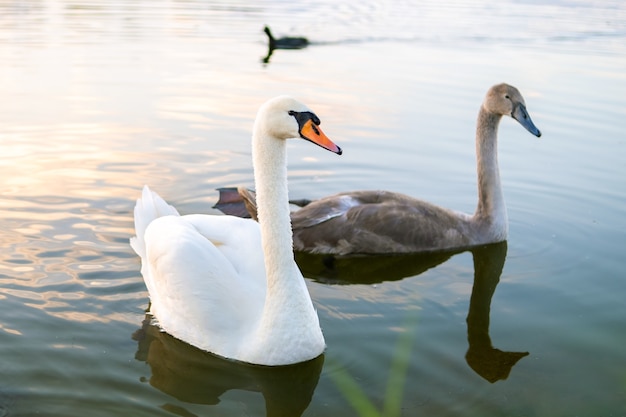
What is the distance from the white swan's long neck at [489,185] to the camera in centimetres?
782

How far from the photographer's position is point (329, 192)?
888cm

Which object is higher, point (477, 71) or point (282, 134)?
point (282, 134)

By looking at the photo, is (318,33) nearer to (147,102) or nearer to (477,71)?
(477,71)

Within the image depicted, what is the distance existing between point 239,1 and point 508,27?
10564 millimetres

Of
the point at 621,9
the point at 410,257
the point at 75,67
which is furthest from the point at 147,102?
the point at 621,9

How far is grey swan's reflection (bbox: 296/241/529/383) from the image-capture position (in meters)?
6.30

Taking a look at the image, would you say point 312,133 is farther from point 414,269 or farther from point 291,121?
point 414,269

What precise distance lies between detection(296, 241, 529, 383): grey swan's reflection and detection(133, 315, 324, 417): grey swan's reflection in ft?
4.47

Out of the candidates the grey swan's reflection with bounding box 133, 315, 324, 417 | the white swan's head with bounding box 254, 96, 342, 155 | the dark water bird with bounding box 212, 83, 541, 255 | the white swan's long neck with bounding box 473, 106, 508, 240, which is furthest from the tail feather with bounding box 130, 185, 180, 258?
the white swan's long neck with bounding box 473, 106, 508, 240

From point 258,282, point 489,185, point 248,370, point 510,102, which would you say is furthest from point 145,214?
point 510,102

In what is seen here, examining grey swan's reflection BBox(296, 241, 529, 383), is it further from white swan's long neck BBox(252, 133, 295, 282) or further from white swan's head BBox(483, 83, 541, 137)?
white swan's long neck BBox(252, 133, 295, 282)

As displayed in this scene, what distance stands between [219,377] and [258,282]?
71cm

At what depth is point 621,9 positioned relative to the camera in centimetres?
2956

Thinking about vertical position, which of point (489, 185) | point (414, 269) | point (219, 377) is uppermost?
point (489, 185)
